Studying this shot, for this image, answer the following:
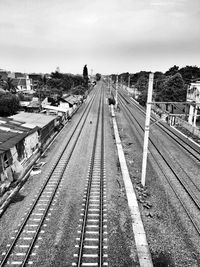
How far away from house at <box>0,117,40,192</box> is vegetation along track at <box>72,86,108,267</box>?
619 centimetres

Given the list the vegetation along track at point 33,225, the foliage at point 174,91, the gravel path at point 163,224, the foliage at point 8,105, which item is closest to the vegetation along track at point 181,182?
the gravel path at point 163,224

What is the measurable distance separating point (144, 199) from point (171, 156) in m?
10.3

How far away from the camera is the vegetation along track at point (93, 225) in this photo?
10.0 meters

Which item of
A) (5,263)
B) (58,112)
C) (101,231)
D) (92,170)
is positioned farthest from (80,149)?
(58,112)

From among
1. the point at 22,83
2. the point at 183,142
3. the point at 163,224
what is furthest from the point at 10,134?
the point at 22,83

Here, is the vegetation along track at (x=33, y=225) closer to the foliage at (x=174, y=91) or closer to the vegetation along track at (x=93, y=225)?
the vegetation along track at (x=93, y=225)

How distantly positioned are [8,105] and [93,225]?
38517 mm

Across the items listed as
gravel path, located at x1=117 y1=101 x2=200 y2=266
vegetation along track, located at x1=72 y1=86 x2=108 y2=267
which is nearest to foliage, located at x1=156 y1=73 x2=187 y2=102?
gravel path, located at x1=117 y1=101 x2=200 y2=266

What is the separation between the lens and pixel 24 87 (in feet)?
327

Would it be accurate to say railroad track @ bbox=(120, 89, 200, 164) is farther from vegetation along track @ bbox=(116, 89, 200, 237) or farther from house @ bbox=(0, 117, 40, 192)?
house @ bbox=(0, 117, 40, 192)

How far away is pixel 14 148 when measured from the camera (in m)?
18.4

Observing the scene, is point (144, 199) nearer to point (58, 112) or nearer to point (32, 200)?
point (32, 200)

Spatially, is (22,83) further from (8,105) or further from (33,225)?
(33,225)

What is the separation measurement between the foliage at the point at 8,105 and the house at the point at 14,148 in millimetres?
19992
